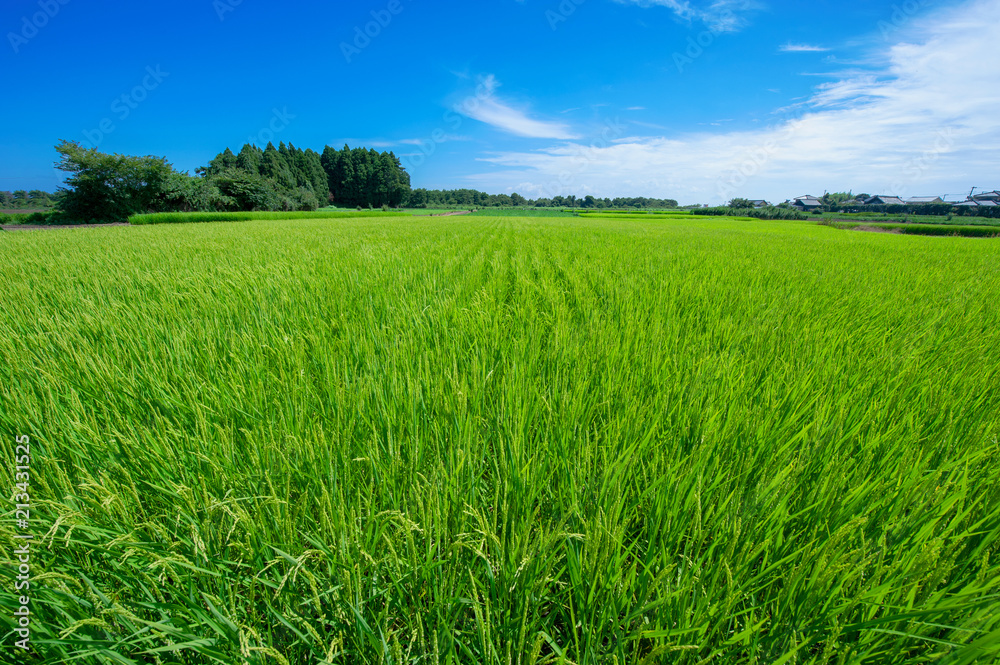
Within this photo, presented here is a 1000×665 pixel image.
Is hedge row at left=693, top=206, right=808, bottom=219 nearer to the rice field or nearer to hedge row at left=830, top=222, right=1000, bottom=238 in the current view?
hedge row at left=830, top=222, right=1000, bottom=238

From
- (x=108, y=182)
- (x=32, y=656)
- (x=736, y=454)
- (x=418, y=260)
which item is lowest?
(x=32, y=656)

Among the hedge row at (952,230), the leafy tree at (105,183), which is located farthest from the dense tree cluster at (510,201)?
the hedge row at (952,230)

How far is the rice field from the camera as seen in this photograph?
55cm

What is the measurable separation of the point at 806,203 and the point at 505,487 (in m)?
90.3

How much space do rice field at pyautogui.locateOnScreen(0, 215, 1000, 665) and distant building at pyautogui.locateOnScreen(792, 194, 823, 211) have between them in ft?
272

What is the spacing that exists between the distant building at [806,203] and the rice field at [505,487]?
272ft

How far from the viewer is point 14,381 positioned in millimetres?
1205

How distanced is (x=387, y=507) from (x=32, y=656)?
0.54m

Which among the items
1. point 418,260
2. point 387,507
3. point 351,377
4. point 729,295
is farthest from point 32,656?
point 418,260

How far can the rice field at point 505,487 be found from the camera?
55cm

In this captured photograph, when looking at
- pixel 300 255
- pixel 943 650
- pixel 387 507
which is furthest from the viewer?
pixel 300 255

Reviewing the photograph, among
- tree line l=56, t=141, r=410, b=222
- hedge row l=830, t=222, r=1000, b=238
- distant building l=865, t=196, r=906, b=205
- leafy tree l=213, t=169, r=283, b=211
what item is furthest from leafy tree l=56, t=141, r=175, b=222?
distant building l=865, t=196, r=906, b=205

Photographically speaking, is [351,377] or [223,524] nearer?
[223,524]

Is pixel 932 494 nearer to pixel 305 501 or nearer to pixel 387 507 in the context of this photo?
pixel 387 507
